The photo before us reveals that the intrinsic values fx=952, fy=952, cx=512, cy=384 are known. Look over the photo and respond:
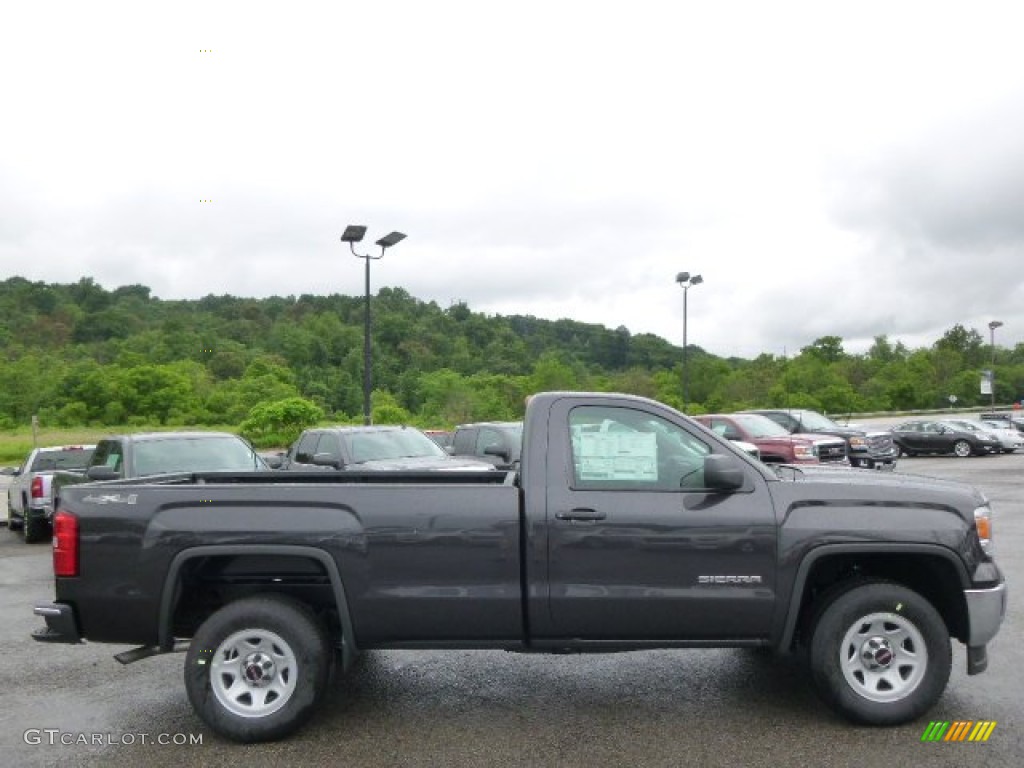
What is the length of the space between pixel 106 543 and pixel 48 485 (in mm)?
9988

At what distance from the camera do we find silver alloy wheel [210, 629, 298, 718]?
5230 mm

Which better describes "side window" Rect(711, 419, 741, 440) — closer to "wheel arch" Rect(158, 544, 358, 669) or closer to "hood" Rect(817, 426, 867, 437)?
"hood" Rect(817, 426, 867, 437)

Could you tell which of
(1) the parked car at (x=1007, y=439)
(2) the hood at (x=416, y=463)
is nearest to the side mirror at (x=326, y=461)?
(2) the hood at (x=416, y=463)

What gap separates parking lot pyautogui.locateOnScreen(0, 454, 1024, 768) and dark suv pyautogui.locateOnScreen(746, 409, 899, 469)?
16.8 meters

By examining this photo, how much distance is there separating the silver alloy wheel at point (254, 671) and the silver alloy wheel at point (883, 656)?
3081 mm

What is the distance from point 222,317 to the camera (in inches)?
3497

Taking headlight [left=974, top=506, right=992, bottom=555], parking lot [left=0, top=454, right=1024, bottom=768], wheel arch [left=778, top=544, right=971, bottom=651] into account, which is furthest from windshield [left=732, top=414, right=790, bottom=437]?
headlight [left=974, top=506, right=992, bottom=555]

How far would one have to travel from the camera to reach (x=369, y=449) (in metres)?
14.6

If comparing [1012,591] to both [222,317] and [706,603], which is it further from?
[222,317]

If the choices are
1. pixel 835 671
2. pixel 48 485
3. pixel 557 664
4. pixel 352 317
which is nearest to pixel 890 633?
pixel 835 671

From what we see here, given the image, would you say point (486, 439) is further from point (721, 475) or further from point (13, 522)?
point (721, 475)

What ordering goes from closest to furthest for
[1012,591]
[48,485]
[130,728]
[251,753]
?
1. [251,753]
2. [130,728]
3. [1012,591]
4. [48,485]

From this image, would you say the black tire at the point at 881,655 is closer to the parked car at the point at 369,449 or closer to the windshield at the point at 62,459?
the parked car at the point at 369,449

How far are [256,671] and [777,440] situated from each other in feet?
54.8
